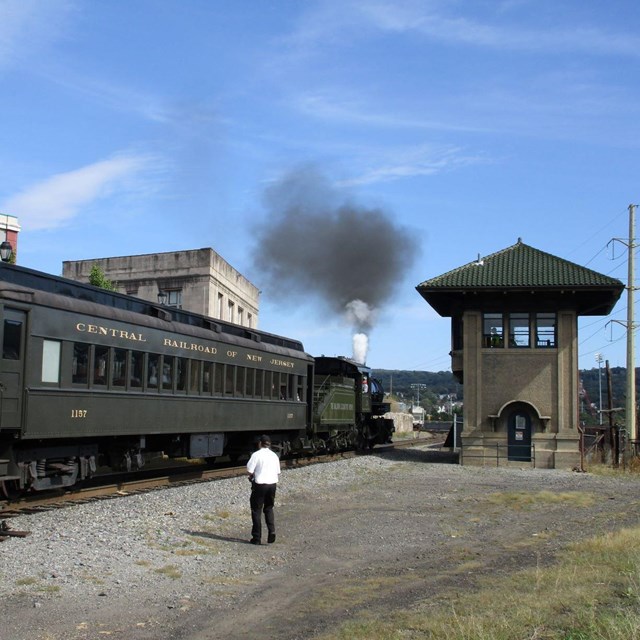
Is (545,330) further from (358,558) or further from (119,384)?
(358,558)

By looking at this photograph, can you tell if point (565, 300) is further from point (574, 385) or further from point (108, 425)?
point (108, 425)

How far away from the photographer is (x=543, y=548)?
38.4 feet

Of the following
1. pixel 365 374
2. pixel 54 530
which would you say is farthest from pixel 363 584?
pixel 365 374

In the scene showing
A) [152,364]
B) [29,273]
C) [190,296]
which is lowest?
[152,364]

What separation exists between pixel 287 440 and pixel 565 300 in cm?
1109

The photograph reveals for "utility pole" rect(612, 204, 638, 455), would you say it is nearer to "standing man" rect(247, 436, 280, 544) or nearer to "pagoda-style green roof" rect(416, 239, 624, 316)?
"pagoda-style green roof" rect(416, 239, 624, 316)

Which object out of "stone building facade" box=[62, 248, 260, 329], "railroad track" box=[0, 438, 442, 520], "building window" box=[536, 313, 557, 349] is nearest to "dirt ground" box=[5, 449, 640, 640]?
"railroad track" box=[0, 438, 442, 520]

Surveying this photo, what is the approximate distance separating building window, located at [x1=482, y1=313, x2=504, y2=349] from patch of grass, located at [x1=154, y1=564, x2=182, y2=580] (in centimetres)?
2098

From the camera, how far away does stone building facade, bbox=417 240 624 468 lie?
28.5m

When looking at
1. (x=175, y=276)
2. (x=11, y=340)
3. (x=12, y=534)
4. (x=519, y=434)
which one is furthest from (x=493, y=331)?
(x=12, y=534)

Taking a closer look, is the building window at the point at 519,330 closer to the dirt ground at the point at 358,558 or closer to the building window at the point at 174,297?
the dirt ground at the point at 358,558

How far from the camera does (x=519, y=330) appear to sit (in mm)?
29297

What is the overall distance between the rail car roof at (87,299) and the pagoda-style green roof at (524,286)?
10.8m

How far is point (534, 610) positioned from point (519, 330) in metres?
22.5
